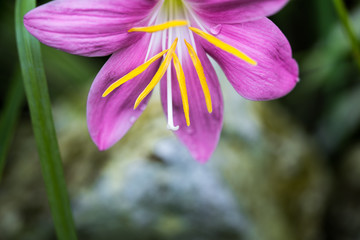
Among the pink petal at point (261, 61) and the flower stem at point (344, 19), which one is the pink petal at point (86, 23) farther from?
the flower stem at point (344, 19)

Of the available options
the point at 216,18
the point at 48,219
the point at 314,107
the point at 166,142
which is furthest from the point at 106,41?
the point at 314,107

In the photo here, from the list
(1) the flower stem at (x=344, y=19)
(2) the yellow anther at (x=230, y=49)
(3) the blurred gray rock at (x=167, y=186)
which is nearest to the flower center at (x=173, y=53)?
(2) the yellow anther at (x=230, y=49)

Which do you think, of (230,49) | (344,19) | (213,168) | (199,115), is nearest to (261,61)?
(230,49)

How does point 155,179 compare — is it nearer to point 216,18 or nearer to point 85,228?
point 85,228

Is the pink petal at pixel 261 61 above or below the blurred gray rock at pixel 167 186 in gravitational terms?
above

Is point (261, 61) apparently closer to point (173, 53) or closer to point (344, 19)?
point (173, 53)

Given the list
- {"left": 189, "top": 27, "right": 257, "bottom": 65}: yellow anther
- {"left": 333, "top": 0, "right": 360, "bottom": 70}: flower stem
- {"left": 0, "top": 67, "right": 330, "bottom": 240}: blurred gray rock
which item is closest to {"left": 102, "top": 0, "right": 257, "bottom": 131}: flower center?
{"left": 189, "top": 27, "right": 257, "bottom": 65}: yellow anther
